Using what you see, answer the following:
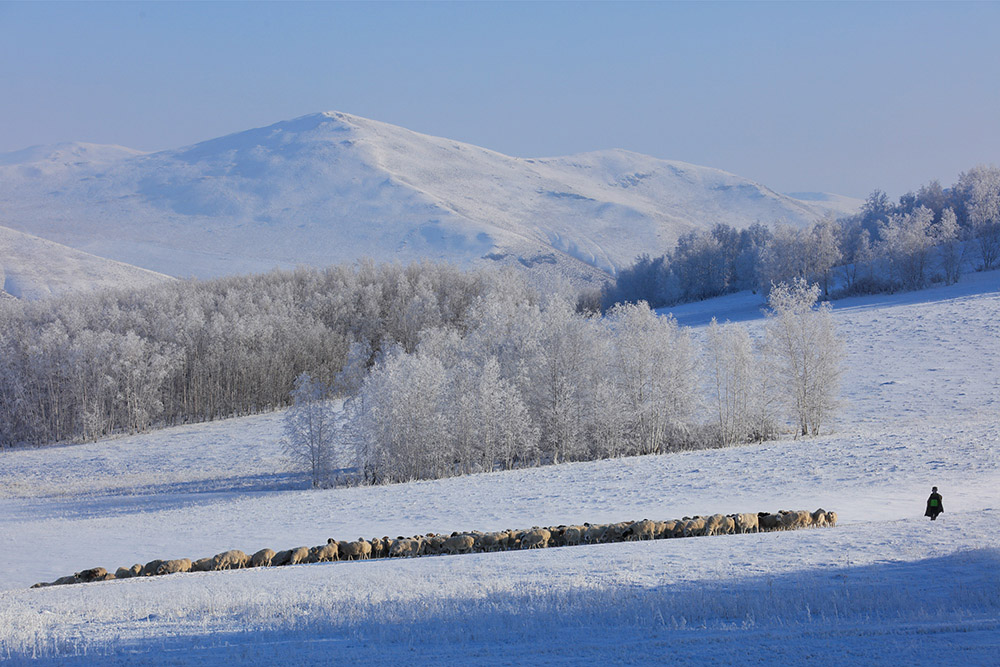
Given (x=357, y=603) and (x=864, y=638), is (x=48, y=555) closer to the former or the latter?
(x=357, y=603)

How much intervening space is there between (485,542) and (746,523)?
7.65m

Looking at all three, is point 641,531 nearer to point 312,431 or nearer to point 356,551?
point 356,551

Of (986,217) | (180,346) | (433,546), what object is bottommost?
(433,546)

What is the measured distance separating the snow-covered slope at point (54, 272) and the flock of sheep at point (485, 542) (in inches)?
5795

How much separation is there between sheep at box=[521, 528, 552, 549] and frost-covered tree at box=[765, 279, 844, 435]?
91.1 ft

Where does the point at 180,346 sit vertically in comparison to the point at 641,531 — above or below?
above

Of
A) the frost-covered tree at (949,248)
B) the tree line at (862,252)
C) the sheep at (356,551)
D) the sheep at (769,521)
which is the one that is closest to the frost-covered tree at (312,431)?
the sheep at (356,551)

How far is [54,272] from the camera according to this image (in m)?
176

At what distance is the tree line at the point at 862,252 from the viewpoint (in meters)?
88.2

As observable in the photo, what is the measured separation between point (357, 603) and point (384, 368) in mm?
35621

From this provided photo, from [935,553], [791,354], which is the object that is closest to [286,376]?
[791,354]

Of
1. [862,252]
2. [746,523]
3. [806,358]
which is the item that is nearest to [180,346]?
[806,358]

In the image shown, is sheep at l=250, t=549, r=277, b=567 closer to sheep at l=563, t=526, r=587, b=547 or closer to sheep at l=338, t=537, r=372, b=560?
sheep at l=338, t=537, r=372, b=560

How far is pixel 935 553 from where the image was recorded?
15.7 meters
